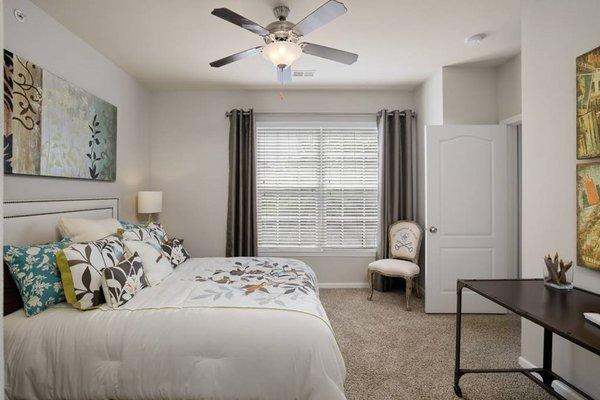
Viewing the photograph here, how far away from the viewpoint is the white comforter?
1.81 meters

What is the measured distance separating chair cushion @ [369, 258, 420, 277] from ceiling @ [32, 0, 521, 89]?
222 centimetres

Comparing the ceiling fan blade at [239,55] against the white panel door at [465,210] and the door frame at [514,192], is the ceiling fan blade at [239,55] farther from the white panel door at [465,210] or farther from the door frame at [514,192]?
the door frame at [514,192]

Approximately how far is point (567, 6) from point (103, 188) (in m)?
4.03

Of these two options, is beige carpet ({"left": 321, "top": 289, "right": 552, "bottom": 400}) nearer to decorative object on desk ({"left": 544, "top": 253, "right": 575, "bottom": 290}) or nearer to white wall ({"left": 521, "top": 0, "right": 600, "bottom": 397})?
white wall ({"left": 521, "top": 0, "right": 600, "bottom": 397})

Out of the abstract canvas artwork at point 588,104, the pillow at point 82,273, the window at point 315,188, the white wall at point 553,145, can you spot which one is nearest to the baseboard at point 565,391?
the white wall at point 553,145

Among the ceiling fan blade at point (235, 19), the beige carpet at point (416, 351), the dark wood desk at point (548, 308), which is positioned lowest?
the beige carpet at point (416, 351)

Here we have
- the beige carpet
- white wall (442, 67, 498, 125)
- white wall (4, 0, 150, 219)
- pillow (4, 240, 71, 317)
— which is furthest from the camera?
white wall (442, 67, 498, 125)

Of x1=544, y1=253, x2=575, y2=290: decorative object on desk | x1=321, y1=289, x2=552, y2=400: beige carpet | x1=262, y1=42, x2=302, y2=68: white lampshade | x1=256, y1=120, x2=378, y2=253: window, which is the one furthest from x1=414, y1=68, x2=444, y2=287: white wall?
x1=262, y1=42, x2=302, y2=68: white lampshade

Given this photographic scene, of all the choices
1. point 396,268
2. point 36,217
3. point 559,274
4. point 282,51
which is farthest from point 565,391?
point 36,217

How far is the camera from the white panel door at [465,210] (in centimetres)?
359

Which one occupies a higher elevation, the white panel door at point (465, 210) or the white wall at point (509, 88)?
the white wall at point (509, 88)

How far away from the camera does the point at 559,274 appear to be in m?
2.01

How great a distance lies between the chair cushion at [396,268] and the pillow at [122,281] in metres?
2.61

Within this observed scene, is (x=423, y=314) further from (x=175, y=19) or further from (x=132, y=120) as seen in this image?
(x=132, y=120)
